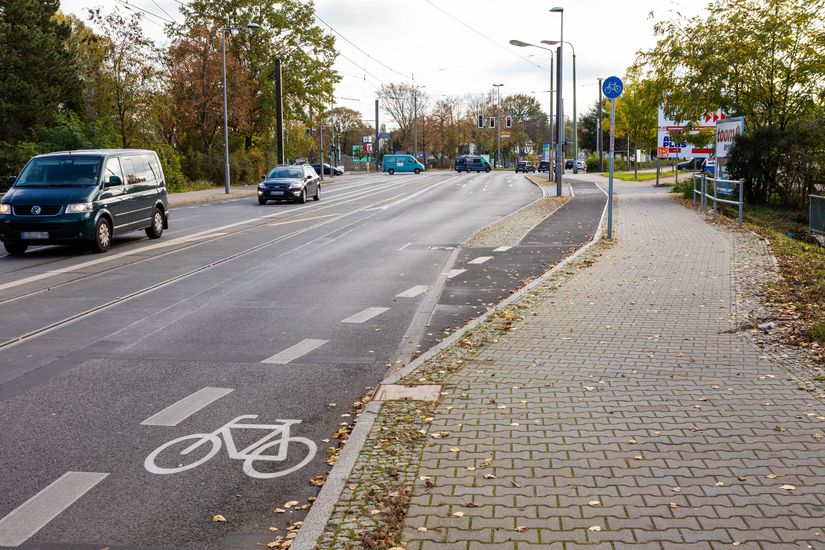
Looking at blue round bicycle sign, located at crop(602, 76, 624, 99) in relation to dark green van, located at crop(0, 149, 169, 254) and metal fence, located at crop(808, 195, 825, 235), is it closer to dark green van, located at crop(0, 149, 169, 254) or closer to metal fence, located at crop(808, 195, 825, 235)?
metal fence, located at crop(808, 195, 825, 235)

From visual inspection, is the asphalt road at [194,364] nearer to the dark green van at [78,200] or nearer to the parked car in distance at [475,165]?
the dark green van at [78,200]

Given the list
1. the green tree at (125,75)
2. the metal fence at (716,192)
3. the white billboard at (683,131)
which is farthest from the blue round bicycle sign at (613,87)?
the green tree at (125,75)

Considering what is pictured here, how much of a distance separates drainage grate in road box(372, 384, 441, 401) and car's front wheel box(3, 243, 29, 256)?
38.8 feet

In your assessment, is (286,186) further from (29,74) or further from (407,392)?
(407,392)

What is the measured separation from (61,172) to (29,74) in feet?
88.1

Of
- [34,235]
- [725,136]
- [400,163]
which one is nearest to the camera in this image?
[34,235]

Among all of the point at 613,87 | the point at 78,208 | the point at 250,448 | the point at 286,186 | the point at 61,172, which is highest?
the point at 613,87

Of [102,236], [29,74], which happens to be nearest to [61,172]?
[102,236]

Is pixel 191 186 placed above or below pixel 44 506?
above

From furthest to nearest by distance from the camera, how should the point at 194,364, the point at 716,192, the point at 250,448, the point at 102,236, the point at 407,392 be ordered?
the point at 716,192, the point at 102,236, the point at 194,364, the point at 407,392, the point at 250,448

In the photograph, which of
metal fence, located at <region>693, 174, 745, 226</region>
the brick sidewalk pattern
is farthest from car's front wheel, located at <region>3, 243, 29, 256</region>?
metal fence, located at <region>693, 174, 745, 226</region>

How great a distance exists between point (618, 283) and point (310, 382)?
6061mm

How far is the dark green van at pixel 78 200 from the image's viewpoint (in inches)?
619

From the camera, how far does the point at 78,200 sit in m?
15.9
